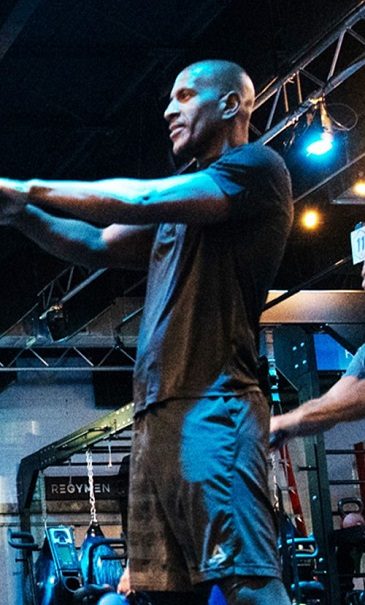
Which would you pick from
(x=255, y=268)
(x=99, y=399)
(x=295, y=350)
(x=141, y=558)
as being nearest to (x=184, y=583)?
(x=141, y=558)

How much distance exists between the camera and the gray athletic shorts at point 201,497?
71.5 inches

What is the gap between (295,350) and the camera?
9.70 m

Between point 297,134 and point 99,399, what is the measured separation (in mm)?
A: 6889

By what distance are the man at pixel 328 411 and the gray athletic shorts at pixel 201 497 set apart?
43cm

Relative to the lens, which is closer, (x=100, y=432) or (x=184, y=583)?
(x=184, y=583)

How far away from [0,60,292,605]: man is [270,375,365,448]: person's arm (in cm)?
41

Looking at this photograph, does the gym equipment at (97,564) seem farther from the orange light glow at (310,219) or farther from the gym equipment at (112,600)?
the orange light glow at (310,219)

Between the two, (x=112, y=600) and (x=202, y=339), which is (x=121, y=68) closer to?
(x=112, y=600)

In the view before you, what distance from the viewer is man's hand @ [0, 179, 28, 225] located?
1.80m

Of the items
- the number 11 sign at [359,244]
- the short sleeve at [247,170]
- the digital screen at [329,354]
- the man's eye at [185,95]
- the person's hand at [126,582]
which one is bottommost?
the person's hand at [126,582]

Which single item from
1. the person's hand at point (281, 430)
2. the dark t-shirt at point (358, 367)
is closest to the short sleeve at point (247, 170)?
the person's hand at point (281, 430)

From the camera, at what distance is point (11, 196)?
5.91 ft

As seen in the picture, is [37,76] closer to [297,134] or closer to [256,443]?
[297,134]

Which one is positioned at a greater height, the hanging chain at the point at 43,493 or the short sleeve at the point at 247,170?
the hanging chain at the point at 43,493
